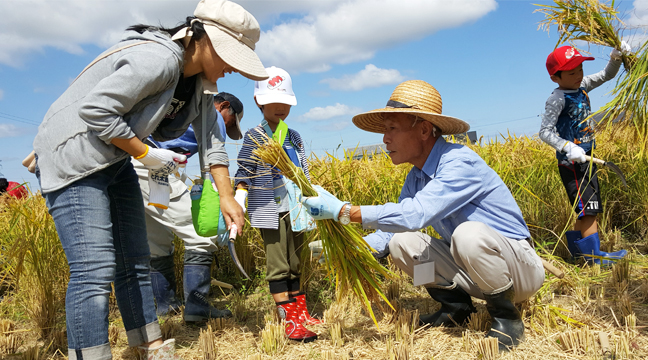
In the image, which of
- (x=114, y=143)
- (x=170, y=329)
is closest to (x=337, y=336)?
(x=170, y=329)

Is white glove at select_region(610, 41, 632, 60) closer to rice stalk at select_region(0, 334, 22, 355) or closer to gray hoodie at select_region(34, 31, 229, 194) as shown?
gray hoodie at select_region(34, 31, 229, 194)

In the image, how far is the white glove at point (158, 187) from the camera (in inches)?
79.7

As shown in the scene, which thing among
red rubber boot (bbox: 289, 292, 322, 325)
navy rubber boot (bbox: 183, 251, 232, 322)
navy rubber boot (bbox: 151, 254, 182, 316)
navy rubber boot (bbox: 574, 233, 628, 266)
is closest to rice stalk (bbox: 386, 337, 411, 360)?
red rubber boot (bbox: 289, 292, 322, 325)

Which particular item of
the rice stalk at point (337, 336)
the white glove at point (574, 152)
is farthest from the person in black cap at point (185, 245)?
the white glove at point (574, 152)

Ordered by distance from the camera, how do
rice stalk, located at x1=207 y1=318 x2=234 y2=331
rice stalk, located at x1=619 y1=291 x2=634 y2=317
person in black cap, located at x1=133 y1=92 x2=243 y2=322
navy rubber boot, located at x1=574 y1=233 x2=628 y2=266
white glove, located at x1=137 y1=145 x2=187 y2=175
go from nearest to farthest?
white glove, located at x1=137 y1=145 x2=187 y2=175
rice stalk, located at x1=619 y1=291 x2=634 y2=317
rice stalk, located at x1=207 y1=318 x2=234 y2=331
person in black cap, located at x1=133 y1=92 x2=243 y2=322
navy rubber boot, located at x1=574 y1=233 x2=628 y2=266

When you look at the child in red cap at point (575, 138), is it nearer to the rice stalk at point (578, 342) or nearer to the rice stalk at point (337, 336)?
the rice stalk at point (578, 342)

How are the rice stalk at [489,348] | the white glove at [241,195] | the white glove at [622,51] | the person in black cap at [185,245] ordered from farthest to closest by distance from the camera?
the white glove at [622,51], the person in black cap at [185,245], the white glove at [241,195], the rice stalk at [489,348]

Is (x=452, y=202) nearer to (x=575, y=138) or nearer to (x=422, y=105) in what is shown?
(x=422, y=105)

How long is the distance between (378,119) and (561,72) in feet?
6.55

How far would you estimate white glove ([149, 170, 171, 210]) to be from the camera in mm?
2023

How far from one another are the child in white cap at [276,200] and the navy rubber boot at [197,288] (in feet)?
1.84

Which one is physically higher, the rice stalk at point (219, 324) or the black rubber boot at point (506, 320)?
the rice stalk at point (219, 324)

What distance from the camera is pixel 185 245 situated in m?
3.02

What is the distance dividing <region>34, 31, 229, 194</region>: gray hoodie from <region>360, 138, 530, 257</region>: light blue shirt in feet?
3.55
